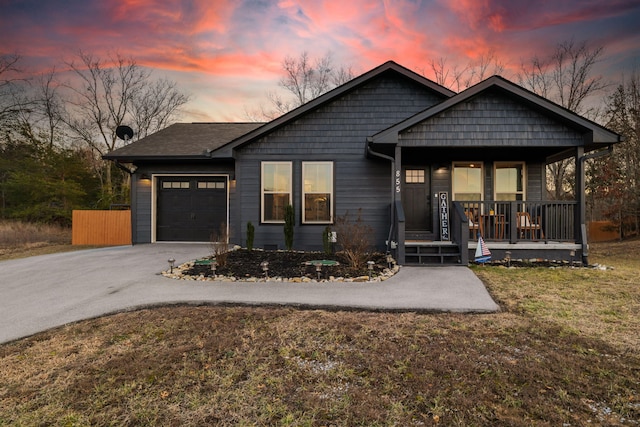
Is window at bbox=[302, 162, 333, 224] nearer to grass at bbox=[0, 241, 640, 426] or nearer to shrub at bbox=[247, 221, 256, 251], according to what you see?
shrub at bbox=[247, 221, 256, 251]

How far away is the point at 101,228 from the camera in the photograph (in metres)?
11.0

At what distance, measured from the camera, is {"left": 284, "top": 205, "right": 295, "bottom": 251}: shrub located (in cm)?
834

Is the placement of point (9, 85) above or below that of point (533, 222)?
above

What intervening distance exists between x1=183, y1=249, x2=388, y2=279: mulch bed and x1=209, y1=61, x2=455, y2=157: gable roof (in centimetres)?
282

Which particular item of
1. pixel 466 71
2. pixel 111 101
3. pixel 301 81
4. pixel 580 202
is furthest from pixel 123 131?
pixel 466 71

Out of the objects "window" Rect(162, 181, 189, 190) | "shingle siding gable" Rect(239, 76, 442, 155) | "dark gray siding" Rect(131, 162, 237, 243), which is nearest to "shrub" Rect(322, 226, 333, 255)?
"shingle siding gable" Rect(239, 76, 442, 155)

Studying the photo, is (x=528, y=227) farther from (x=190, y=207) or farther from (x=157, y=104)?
(x=157, y=104)

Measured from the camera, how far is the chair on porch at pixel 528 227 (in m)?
7.45

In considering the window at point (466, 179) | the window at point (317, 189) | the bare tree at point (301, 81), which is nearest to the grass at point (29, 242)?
the window at point (317, 189)

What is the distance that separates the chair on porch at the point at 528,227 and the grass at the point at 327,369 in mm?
3525

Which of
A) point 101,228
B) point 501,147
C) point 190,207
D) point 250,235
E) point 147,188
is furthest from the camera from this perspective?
point 101,228

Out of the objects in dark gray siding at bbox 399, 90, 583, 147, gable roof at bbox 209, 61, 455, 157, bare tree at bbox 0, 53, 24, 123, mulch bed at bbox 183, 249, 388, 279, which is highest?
bare tree at bbox 0, 53, 24, 123

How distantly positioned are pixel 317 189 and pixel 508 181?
5300 millimetres

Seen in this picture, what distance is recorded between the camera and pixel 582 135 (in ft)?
22.1
